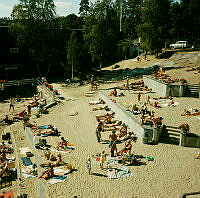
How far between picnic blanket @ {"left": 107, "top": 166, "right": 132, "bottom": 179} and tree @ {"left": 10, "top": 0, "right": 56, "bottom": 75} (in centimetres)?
3044

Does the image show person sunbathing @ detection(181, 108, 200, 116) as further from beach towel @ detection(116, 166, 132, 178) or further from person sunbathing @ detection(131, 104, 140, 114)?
beach towel @ detection(116, 166, 132, 178)

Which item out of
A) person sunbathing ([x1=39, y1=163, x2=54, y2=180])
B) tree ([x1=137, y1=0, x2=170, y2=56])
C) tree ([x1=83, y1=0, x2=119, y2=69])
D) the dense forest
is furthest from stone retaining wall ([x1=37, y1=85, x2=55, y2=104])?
tree ([x1=137, y1=0, x2=170, y2=56])

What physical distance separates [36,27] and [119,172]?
1261 inches

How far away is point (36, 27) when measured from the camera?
137 feet

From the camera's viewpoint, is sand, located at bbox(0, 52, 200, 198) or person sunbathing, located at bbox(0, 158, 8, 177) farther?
person sunbathing, located at bbox(0, 158, 8, 177)

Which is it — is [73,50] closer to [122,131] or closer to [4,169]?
[122,131]

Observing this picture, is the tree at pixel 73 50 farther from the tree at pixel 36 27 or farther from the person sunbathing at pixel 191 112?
the person sunbathing at pixel 191 112

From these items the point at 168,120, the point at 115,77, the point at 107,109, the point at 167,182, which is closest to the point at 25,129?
the point at 107,109

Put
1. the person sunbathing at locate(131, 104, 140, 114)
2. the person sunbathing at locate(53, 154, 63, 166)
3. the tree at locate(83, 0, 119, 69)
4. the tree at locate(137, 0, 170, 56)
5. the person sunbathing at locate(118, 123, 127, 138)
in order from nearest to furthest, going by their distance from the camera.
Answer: the person sunbathing at locate(53, 154, 63, 166) → the person sunbathing at locate(118, 123, 127, 138) → the person sunbathing at locate(131, 104, 140, 114) → the tree at locate(83, 0, 119, 69) → the tree at locate(137, 0, 170, 56)

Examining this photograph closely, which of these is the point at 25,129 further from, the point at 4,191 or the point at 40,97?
the point at 40,97

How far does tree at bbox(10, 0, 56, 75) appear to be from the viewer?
41000mm

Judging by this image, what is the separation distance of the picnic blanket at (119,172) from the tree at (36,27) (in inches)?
1198

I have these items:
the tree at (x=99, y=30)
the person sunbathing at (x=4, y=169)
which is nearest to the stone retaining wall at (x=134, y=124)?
the person sunbathing at (x=4, y=169)

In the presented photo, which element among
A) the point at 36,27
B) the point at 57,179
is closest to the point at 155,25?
the point at 36,27
